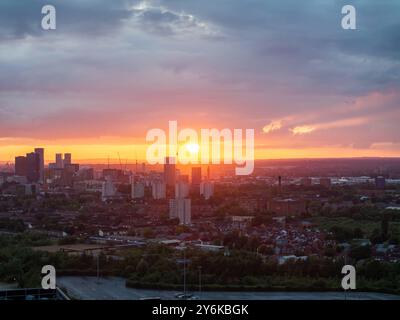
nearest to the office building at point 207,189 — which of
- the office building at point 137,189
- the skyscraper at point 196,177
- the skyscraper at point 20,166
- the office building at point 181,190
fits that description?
the skyscraper at point 196,177

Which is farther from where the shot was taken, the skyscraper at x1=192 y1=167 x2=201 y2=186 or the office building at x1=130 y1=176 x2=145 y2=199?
the office building at x1=130 y1=176 x2=145 y2=199

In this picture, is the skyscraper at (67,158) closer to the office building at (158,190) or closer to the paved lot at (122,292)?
the office building at (158,190)

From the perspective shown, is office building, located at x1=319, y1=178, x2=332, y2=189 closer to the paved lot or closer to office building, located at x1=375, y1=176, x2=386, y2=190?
office building, located at x1=375, y1=176, x2=386, y2=190

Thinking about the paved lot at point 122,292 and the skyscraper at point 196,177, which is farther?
the skyscraper at point 196,177

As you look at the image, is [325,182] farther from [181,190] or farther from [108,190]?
[108,190]

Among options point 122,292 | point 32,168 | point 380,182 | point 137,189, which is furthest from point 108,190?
point 380,182

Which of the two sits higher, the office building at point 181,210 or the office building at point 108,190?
the office building at point 108,190

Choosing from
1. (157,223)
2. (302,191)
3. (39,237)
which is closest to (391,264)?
(157,223)

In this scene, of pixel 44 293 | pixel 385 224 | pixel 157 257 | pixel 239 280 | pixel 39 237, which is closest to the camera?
pixel 44 293

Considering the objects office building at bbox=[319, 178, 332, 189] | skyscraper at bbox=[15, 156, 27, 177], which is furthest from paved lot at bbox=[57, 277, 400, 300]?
office building at bbox=[319, 178, 332, 189]

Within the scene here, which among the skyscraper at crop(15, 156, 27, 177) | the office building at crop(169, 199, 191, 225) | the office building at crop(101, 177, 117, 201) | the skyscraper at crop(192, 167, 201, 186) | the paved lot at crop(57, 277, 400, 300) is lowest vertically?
the paved lot at crop(57, 277, 400, 300)
